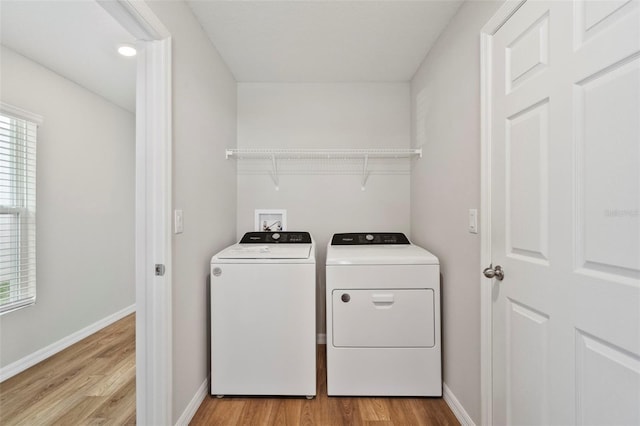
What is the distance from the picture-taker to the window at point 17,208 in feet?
6.48

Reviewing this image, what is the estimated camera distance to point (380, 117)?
7.97ft

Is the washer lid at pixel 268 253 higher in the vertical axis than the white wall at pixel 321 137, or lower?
lower

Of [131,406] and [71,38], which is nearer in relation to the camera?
[131,406]

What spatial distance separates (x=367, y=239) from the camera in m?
2.18

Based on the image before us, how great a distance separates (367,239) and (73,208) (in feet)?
8.56

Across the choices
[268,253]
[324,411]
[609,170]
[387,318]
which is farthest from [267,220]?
[609,170]

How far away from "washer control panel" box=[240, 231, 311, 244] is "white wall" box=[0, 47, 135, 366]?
1.62 m

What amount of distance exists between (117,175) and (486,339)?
354 centimetres

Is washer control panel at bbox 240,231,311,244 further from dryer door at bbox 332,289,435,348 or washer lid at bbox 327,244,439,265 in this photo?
dryer door at bbox 332,289,435,348

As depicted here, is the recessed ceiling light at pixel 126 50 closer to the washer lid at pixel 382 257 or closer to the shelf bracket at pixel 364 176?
the shelf bracket at pixel 364 176

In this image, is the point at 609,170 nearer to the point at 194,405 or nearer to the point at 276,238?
the point at 276,238

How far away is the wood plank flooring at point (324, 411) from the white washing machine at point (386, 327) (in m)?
0.05

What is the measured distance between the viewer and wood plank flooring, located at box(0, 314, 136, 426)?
63.2 inches

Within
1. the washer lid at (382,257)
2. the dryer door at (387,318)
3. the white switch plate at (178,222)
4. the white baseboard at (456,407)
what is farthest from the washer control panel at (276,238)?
the white baseboard at (456,407)
